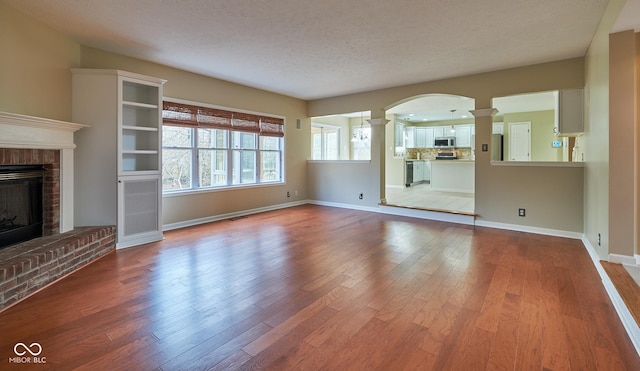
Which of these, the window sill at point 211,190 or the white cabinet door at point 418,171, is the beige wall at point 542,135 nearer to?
the white cabinet door at point 418,171

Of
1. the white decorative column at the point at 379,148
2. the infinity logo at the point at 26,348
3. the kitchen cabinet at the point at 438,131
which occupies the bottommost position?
the infinity logo at the point at 26,348

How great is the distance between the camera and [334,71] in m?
4.83

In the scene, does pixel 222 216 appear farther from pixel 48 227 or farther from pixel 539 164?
pixel 539 164

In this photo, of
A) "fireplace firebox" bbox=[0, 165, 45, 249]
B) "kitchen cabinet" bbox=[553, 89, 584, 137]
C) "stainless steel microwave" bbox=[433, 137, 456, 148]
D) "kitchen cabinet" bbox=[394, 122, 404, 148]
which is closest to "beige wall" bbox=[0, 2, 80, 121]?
"fireplace firebox" bbox=[0, 165, 45, 249]

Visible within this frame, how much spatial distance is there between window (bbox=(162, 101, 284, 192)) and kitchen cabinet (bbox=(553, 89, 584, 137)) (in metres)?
4.91

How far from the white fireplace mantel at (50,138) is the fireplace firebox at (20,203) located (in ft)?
0.62

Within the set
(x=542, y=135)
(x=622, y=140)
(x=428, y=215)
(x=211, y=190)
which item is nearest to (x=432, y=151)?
(x=542, y=135)

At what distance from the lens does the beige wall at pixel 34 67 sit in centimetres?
279

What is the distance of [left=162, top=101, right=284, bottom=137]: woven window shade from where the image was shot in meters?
4.66

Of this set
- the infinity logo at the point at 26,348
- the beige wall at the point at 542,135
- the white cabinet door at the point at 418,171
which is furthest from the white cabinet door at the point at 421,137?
the infinity logo at the point at 26,348

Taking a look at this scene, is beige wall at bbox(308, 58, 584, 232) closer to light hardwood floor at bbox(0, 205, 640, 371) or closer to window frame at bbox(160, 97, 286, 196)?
light hardwood floor at bbox(0, 205, 640, 371)

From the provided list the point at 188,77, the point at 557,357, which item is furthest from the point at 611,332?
the point at 188,77

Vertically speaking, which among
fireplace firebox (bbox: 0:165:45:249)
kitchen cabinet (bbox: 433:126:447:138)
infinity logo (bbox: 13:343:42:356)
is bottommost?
infinity logo (bbox: 13:343:42:356)

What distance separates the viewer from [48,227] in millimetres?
3166
